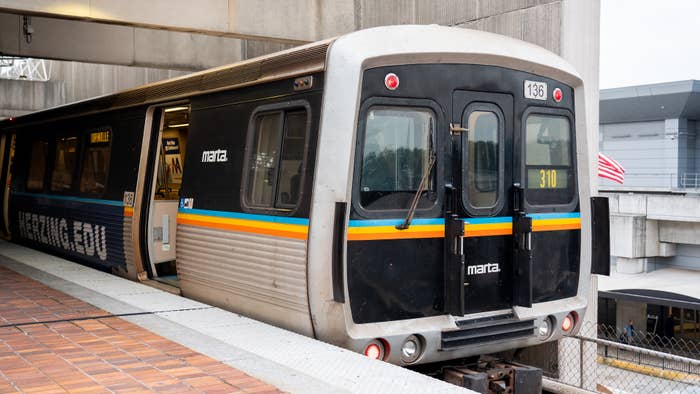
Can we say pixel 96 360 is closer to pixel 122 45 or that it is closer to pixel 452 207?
pixel 452 207

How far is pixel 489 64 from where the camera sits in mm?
6605

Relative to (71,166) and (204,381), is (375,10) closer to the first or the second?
(71,166)

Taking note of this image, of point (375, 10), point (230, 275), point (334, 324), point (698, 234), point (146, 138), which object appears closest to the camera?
point (334, 324)

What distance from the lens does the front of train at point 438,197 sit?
594 centimetres

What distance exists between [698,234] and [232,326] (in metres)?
23.5

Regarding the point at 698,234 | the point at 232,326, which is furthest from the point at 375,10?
the point at 698,234

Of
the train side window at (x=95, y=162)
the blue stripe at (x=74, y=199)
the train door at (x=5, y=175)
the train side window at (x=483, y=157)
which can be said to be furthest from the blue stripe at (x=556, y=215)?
the train door at (x=5, y=175)

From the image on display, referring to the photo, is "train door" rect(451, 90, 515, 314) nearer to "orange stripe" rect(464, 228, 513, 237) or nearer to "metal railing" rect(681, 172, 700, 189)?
"orange stripe" rect(464, 228, 513, 237)

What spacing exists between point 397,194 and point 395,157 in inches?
11.0

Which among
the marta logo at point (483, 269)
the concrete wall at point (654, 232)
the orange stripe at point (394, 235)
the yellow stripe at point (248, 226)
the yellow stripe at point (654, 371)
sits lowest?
the yellow stripe at point (654, 371)

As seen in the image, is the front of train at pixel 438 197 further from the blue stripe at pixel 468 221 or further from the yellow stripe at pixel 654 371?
the yellow stripe at pixel 654 371

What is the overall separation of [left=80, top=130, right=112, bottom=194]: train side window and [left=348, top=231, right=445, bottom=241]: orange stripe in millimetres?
4877

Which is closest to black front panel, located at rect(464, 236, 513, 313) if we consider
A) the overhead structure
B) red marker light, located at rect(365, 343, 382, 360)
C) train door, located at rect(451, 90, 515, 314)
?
train door, located at rect(451, 90, 515, 314)

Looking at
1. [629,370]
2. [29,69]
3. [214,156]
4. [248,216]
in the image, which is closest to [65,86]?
[29,69]
